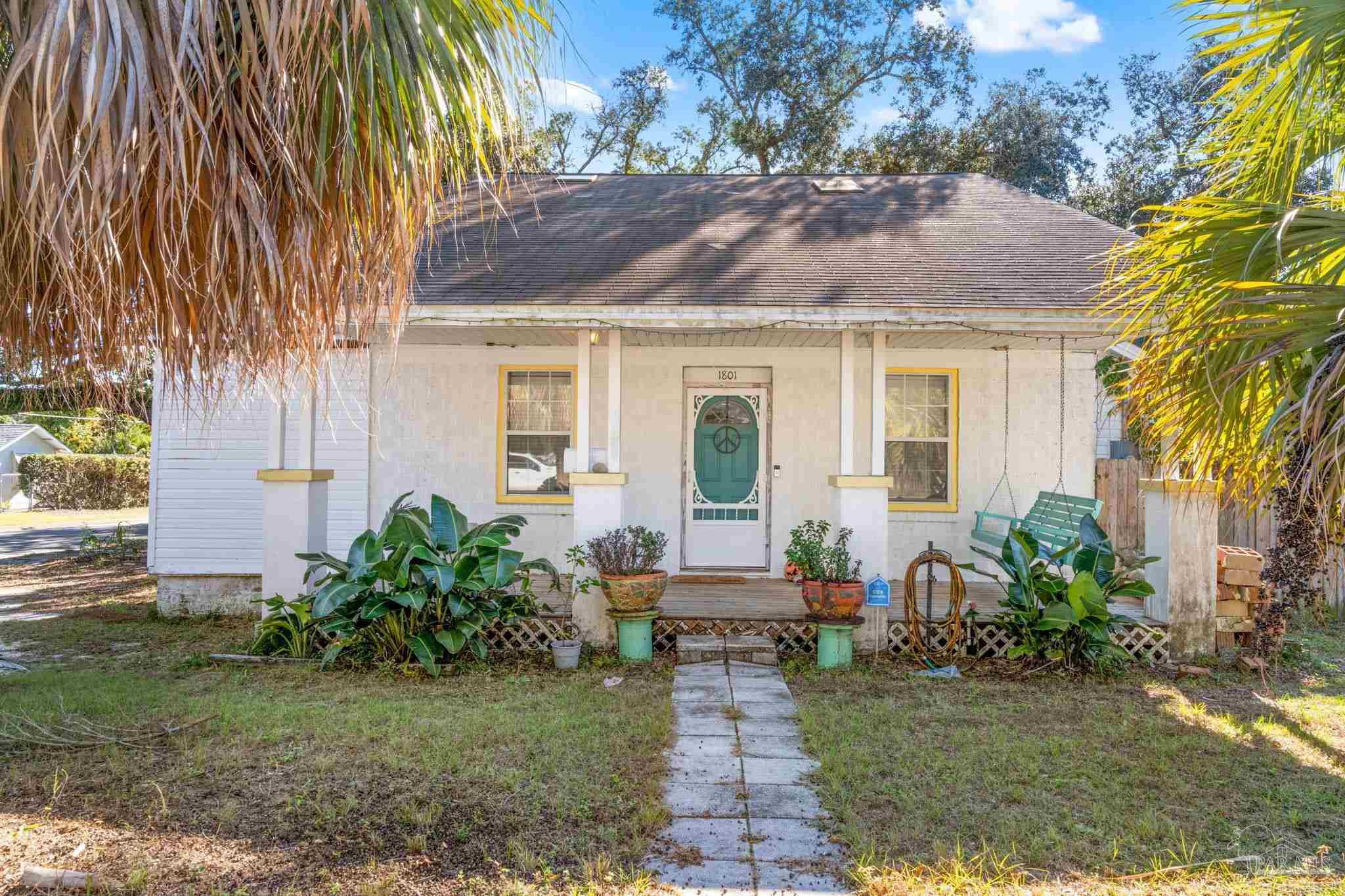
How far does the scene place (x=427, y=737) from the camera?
498cm

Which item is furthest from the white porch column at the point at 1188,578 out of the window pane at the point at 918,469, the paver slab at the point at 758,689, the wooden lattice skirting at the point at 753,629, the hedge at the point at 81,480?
the hedge at the point at 81,480

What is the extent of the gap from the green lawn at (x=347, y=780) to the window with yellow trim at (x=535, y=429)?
9.34ft

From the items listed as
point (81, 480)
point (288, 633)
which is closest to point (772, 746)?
point (288, 633)

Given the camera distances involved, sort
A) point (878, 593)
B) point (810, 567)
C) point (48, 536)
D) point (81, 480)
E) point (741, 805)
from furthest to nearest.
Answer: point (81, 480), point (48, 536), point (810, 567), point (878, 593), point (741, 805)

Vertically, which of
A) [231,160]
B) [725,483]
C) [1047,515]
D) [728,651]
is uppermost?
[231,160]

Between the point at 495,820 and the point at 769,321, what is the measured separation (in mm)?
4439

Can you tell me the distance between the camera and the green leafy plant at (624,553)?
6891mm

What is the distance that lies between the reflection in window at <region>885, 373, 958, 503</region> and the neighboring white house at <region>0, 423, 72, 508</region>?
2723 centimetres

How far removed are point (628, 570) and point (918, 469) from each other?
3871 millimetres

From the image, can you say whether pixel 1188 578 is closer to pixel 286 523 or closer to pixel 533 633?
pixel 533 633

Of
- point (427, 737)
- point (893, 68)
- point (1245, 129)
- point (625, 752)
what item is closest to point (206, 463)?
point (427, 737)

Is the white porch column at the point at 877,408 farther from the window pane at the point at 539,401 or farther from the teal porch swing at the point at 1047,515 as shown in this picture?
the window pane at the point at 539,401

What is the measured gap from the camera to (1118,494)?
11070 millimetres

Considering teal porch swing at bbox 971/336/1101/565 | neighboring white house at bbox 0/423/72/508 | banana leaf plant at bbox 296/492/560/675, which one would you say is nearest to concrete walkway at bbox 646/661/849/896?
banana leaf plant at bbox 296/492/560/675
